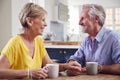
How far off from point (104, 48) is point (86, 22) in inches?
10.2

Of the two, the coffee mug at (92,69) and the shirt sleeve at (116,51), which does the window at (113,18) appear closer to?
the shirt sleeve at (116,51)

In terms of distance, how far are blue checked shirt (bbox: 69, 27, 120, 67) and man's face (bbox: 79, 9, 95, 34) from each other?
0.28ft

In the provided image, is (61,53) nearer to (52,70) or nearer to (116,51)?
(116,51)

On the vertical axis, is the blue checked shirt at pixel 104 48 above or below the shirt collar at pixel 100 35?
below

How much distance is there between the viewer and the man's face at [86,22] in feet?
6.60

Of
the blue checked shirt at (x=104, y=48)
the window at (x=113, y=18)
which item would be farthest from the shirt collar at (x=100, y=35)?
the window at (x=113, y=18)

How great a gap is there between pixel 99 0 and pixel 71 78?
8.24 metres

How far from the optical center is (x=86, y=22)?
2.04 meters

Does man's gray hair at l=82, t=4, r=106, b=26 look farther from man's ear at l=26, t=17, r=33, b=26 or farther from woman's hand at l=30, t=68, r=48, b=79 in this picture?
woman's hand at l=30, t=68, r=48, b=79

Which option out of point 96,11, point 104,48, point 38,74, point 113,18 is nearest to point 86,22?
point 96,11

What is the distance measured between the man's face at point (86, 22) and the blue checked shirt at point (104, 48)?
0.09 meters

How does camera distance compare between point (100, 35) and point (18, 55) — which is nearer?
point (18, 55)

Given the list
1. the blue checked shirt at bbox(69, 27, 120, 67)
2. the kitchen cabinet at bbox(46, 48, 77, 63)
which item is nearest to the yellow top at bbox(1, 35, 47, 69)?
the blue checked shirt at bbox(69, 27, 120, 67)

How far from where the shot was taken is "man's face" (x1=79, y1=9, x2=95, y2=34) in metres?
2.01
